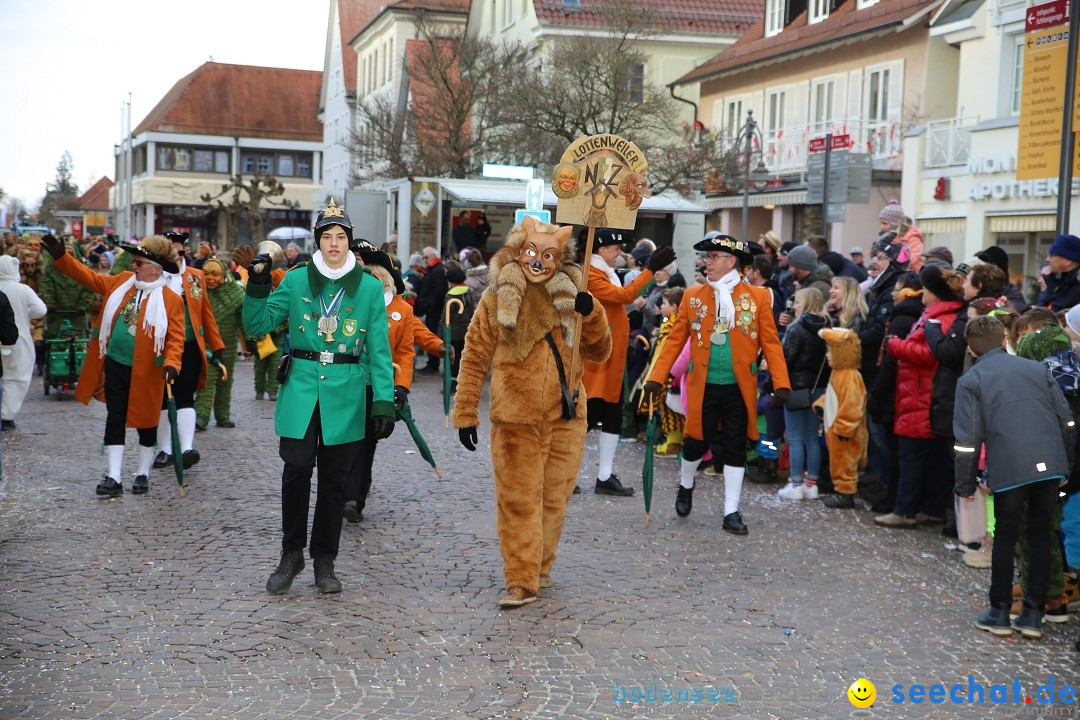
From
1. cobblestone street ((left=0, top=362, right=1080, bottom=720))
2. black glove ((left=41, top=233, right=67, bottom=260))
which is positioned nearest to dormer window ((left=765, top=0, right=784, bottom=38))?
cobblestone street ((left=0, top=362, right=1080, bottom=720))

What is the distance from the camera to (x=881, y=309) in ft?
32.9

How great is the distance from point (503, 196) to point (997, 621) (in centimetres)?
1960

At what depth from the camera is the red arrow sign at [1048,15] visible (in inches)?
412

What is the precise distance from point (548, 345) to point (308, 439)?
1387mm

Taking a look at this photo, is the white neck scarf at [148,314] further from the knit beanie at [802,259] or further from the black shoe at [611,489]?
the knit beanie at [802,259]

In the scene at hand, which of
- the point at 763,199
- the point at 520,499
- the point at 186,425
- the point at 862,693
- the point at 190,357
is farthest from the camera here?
the point at 763,199

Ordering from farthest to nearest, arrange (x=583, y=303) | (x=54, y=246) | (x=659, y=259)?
1. (x=54, y=246)
2. (x=659, y=259)
3. (x=583, y=303)

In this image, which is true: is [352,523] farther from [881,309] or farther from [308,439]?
[881,309]

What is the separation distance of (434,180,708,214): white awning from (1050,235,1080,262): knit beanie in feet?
50.1

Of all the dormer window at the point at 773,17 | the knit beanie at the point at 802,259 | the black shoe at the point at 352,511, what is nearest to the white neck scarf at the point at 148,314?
the black shoe at the point at 352,511

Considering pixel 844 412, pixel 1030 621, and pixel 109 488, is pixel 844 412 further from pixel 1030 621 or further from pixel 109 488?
pixel 109 488

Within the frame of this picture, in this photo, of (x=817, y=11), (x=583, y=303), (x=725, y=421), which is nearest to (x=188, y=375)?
(x=725, y=421)

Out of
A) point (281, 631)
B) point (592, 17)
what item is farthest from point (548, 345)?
point (592, 17)

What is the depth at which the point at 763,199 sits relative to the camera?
1272 inches
